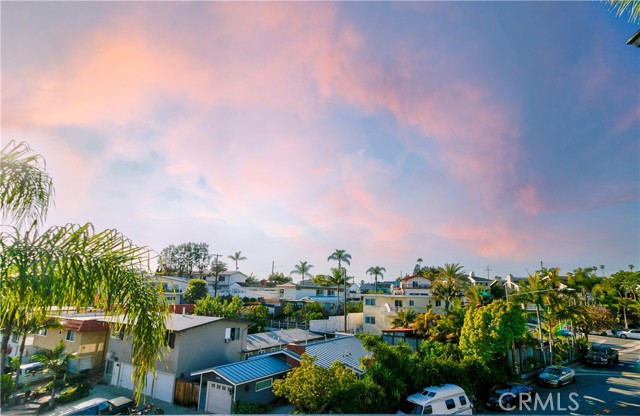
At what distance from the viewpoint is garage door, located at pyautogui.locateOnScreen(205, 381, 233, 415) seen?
1973 cm

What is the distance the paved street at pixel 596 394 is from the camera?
19500 millimetres

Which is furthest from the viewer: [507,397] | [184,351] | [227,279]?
[227,279]

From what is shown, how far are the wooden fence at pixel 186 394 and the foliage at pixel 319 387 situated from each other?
845 centimetres

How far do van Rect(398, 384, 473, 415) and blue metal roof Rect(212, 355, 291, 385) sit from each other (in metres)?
8.33

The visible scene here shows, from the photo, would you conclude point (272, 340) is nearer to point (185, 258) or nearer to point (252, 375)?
point (252, 375)

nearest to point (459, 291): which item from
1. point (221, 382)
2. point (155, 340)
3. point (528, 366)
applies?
point (528, 366)

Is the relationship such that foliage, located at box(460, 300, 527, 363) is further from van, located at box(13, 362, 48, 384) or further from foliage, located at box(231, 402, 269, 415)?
van, located at box(13, 362, 48, 384)

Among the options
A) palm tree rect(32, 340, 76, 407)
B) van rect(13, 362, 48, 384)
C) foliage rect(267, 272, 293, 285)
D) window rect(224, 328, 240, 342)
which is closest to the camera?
palm tree rect(32, 340, 76, 407)

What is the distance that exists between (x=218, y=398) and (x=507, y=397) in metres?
17.5

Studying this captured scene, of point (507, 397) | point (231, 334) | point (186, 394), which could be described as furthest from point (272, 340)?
point (507, 397)

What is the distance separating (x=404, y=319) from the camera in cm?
4119

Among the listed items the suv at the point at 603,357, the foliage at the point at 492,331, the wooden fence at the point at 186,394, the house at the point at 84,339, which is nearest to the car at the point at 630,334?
the suv at the point at 603,357

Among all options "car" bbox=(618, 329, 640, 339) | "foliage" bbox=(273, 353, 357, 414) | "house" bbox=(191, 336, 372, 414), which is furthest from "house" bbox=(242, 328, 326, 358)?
"car" bbox=(618, 329, 640, 339)

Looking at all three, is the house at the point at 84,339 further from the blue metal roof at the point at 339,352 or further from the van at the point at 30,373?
the blue metal roof at the point at 339,352
